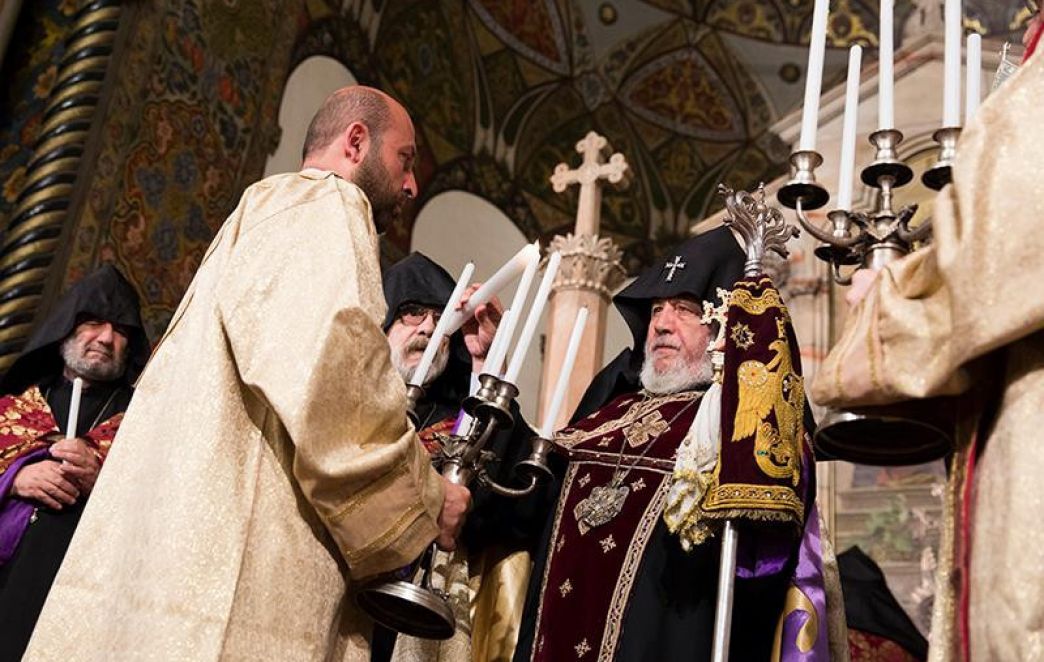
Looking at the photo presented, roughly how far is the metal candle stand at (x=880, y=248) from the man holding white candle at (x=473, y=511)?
3.18 ft

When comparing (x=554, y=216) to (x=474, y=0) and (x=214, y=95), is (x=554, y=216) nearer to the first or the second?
(x=474, y=0)

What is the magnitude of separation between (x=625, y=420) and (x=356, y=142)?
1226 millimetres

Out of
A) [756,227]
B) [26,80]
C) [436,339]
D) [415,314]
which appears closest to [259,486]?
[436,339]

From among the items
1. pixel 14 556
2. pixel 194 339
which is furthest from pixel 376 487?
pixel 14 556

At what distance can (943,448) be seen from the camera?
237 cm

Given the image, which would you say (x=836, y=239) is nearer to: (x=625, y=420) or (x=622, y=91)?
(x=625, y=420)

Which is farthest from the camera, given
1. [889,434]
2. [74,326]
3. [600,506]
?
[74,326]

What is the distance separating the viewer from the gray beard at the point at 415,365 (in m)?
→ 4.25

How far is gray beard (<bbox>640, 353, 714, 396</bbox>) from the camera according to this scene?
397cm

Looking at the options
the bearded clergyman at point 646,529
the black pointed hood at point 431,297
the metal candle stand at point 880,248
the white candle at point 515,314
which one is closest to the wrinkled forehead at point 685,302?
the bearded clergyman at point 646,529

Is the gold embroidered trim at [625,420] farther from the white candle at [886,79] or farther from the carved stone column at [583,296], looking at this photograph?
the carved stone column at [583,296]

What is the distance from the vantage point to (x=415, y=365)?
4395 millimetres

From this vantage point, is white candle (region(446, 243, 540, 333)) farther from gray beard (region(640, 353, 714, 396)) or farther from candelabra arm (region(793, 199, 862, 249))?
gray beard (region(640, 353, 714, 396))

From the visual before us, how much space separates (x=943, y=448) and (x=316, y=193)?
4.97ft
